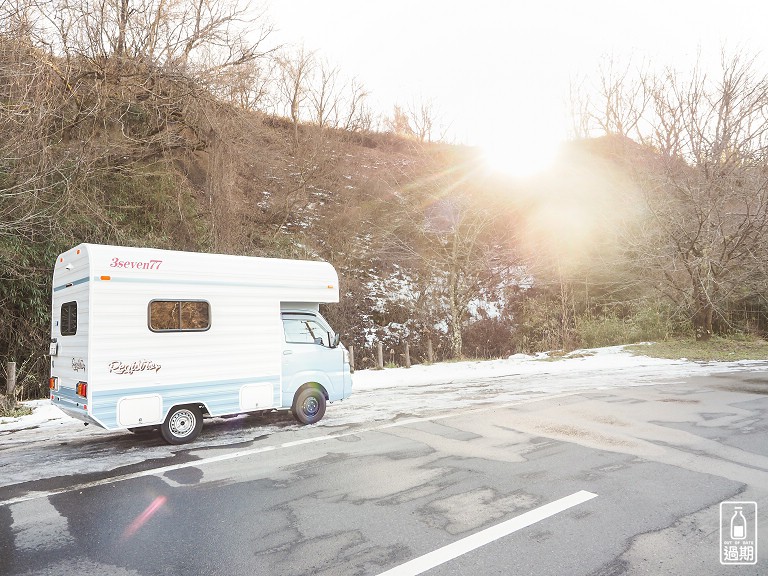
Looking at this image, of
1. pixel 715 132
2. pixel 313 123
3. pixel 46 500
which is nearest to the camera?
pixel 46 500

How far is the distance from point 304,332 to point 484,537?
5.40m

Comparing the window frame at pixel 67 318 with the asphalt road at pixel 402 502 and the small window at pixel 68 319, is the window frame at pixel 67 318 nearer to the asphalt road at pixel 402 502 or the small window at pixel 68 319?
the small window at pixel 68 319

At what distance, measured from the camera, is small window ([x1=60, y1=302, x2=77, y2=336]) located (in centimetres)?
718

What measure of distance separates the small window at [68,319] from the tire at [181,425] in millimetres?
1809

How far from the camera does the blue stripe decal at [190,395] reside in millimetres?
6637

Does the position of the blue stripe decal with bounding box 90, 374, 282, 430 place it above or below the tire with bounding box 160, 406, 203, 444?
above

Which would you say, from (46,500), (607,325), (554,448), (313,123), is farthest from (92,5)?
(607,325)

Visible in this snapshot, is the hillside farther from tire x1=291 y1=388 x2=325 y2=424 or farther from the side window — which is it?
tire x1=291 y1=388 x2=325 y2=424

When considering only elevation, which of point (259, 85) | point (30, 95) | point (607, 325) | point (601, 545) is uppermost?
point (259, 85)

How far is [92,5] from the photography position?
1349 cm

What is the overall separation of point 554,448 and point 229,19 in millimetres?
15646

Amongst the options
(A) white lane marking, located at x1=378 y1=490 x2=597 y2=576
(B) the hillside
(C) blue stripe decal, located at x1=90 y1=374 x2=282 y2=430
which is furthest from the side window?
(B) the hillside

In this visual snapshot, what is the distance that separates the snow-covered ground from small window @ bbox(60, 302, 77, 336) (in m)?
1.95

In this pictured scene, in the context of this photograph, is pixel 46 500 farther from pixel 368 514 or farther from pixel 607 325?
pixel 607 325
